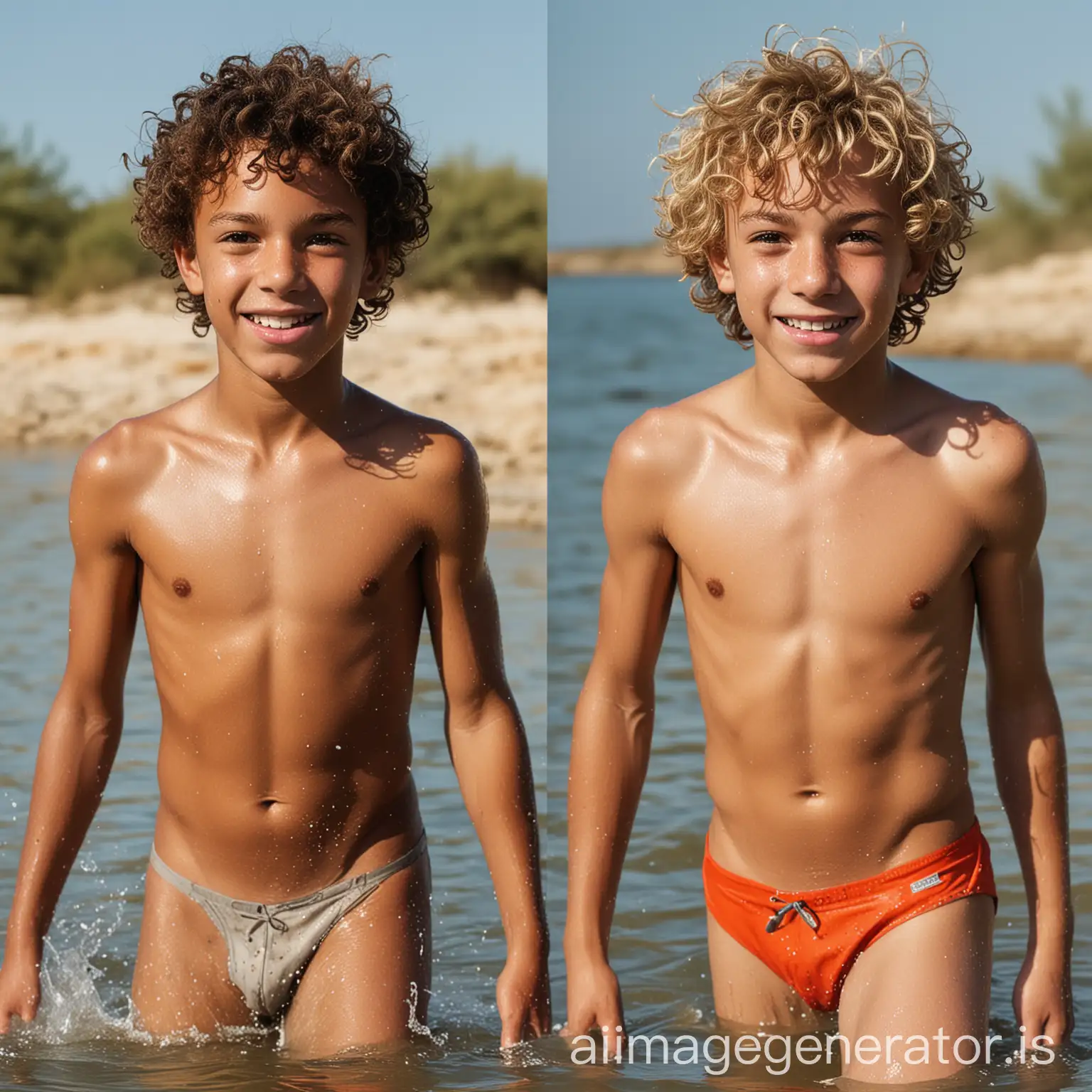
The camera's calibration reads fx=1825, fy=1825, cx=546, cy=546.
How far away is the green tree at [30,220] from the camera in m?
17.3

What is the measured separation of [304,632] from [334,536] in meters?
0.17

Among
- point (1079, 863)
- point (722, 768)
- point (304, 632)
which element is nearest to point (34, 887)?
point (304, 632)

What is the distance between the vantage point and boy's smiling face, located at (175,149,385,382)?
305cm

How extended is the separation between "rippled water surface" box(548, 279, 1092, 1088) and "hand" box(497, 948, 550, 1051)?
0.19 metres

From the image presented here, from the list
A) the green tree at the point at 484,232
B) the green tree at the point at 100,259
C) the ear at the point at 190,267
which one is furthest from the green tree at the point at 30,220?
the ear at the point at 190,267

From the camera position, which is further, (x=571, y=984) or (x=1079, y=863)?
(x=1079, y=863)

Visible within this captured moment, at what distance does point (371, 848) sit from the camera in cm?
328

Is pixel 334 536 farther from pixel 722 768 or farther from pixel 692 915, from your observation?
pixel 692 915

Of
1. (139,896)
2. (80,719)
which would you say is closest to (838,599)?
(80,719)

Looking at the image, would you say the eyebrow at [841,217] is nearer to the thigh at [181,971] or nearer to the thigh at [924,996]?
the thigh at [924,996]

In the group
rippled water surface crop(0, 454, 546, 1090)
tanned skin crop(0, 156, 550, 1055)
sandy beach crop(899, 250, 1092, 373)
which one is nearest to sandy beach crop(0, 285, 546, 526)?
rippled water surface crop(0, 454, 546, 1090)

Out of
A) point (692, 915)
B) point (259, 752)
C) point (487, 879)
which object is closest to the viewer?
point (259, 752)

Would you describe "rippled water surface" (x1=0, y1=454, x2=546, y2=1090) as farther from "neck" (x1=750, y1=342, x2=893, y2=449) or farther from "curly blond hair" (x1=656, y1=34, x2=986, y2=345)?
"curly blond hair" (x1=656, y1=34, x2=986, y2=345)

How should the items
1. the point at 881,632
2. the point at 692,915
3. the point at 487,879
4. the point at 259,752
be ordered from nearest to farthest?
the point at 881,632 → the point at 259,752 → the point at 692,915 → the point at 487,879
